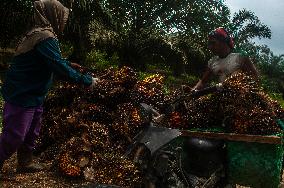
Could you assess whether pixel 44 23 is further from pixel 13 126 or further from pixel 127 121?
pixel 127 121

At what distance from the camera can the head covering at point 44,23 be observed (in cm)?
360

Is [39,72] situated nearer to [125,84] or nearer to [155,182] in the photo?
[125,84]

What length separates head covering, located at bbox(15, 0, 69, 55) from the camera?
3596 mm

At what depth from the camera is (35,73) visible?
3705 millimetres

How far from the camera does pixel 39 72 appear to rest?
12.2 feet

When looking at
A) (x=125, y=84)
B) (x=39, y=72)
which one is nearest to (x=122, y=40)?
(x=125, y=84)

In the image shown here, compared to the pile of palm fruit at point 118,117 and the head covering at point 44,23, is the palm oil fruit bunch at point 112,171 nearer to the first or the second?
the pile of palm fruit at point 118,117

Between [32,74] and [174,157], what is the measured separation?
170 centimetres

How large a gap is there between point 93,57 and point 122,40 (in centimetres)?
326

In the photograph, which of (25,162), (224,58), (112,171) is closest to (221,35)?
(224,58)

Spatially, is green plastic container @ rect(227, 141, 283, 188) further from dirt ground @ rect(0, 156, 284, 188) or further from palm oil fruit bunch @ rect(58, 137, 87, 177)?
palm oil fruit bunch @ rect(58, 137, 87, 177)

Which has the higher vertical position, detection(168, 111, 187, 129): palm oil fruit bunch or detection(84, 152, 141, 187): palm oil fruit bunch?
detection(168, 111, 187, 129): palm oil fruit bunch

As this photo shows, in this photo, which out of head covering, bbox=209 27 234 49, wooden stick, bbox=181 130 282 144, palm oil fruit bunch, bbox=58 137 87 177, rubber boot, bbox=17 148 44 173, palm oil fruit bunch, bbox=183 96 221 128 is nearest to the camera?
wooden stick, bbox=181 130 282 144

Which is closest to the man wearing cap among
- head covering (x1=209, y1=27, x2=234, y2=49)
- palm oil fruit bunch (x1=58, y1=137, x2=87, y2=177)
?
head covering (x1=209, y1=27, x2=234, y2=49)
